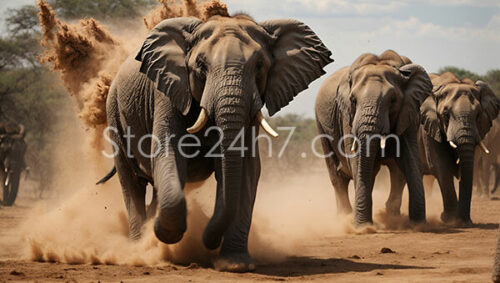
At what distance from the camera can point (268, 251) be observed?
9.30 m

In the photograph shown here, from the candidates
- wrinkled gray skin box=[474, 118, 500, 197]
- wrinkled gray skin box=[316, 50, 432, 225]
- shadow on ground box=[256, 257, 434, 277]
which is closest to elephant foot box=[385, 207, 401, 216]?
wrinkled gray skin box=[316, 50, 432, 225]

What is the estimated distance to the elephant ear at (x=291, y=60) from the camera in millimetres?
8539

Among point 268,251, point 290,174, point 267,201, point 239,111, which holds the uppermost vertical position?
point 239,111

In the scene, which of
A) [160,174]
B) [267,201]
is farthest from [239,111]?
[267,201]

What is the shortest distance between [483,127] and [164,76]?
741 cm

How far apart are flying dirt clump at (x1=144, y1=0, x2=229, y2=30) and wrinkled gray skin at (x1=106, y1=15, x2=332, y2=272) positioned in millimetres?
1728

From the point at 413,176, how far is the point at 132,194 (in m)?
4.28

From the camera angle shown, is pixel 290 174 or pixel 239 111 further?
pixel 290 174

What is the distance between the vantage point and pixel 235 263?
7988mm

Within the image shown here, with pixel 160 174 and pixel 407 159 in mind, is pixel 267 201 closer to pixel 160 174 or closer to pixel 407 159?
pixel 407 159

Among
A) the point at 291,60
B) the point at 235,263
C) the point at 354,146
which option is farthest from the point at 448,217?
the point at 235,263

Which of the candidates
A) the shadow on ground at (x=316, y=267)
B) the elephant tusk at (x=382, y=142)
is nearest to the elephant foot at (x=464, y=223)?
the elephant tusk at (x=382, y=142)

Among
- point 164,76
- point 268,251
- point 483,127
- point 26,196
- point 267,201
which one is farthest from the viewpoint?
point 26,196

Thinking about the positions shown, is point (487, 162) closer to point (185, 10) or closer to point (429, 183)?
point (429, 183)
